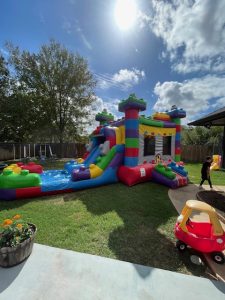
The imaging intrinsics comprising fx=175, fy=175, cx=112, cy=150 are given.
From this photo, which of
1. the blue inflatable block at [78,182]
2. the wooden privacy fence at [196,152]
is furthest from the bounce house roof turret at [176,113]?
the wooden privacy fence at [196,152]

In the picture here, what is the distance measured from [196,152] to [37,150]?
17.1 m

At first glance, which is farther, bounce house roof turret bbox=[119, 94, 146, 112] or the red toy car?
bounce house roof turret bbox=[119, 94, 146, 112]

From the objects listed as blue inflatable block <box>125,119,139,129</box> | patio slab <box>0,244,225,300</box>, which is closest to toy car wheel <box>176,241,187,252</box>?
patio slab <box>0,244,225,300</box>

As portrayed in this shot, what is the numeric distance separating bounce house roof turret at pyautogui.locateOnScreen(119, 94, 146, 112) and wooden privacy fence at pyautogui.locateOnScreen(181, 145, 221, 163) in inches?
494

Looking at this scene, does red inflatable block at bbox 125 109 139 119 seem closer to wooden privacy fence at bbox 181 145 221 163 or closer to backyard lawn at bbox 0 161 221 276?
backyard lawn at bbox 0 161 221 276

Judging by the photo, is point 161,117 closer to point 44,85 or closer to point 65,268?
point 65,268

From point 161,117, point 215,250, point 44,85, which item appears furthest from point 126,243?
point 44,85

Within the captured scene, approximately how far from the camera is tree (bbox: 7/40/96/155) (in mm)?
18078

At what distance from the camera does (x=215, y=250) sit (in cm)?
288

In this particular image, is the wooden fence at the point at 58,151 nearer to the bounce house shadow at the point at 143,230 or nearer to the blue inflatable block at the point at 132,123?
the blue inflatable block at the point at 132,123

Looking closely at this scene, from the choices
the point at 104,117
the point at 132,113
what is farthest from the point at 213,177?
the point at 104,117

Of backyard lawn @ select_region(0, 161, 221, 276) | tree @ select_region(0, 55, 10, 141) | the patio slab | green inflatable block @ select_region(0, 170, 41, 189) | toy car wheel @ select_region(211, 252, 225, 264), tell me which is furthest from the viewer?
tree @ select_region(0, 55, 10, 141)

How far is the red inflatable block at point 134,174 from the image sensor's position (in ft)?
23.7

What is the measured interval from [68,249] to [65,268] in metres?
0.51
